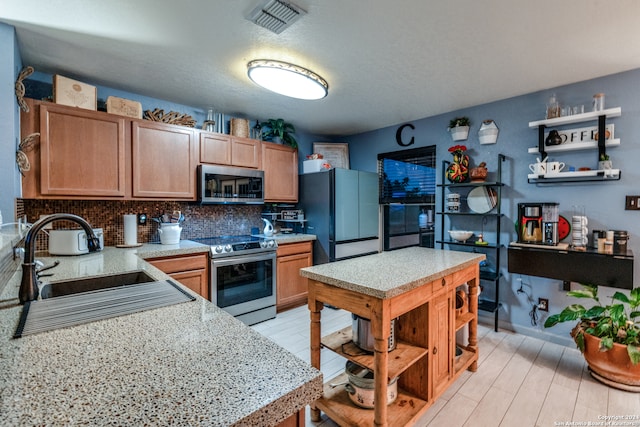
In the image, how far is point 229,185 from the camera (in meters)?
3.18

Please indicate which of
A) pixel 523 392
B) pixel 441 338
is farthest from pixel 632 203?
pixel 441 338

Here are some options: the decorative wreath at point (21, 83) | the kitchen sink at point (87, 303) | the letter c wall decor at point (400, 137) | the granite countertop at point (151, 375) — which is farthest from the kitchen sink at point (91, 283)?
the letter c wall decor at point (400, 137)

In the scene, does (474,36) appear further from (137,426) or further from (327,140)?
(327,140)

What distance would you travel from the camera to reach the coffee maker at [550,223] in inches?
99.0

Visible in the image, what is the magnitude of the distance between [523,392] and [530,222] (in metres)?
1.47

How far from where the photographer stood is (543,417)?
1730mm

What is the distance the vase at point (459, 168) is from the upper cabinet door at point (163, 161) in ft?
9.00

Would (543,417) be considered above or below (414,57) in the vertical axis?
below

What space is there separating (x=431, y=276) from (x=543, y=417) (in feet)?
3.69

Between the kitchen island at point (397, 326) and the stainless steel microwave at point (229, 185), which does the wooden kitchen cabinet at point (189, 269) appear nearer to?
the stainless steel microwave at point (229, 185)

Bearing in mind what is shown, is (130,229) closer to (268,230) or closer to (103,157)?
(103,157)

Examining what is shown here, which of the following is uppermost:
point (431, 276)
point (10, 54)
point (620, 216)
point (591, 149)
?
point (10, 54)

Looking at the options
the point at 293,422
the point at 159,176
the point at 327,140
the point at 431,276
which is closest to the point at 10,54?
the point at 159,176

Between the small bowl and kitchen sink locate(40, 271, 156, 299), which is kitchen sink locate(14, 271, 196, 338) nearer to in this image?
kitchen sink locate(40, 271, 156, 299)
